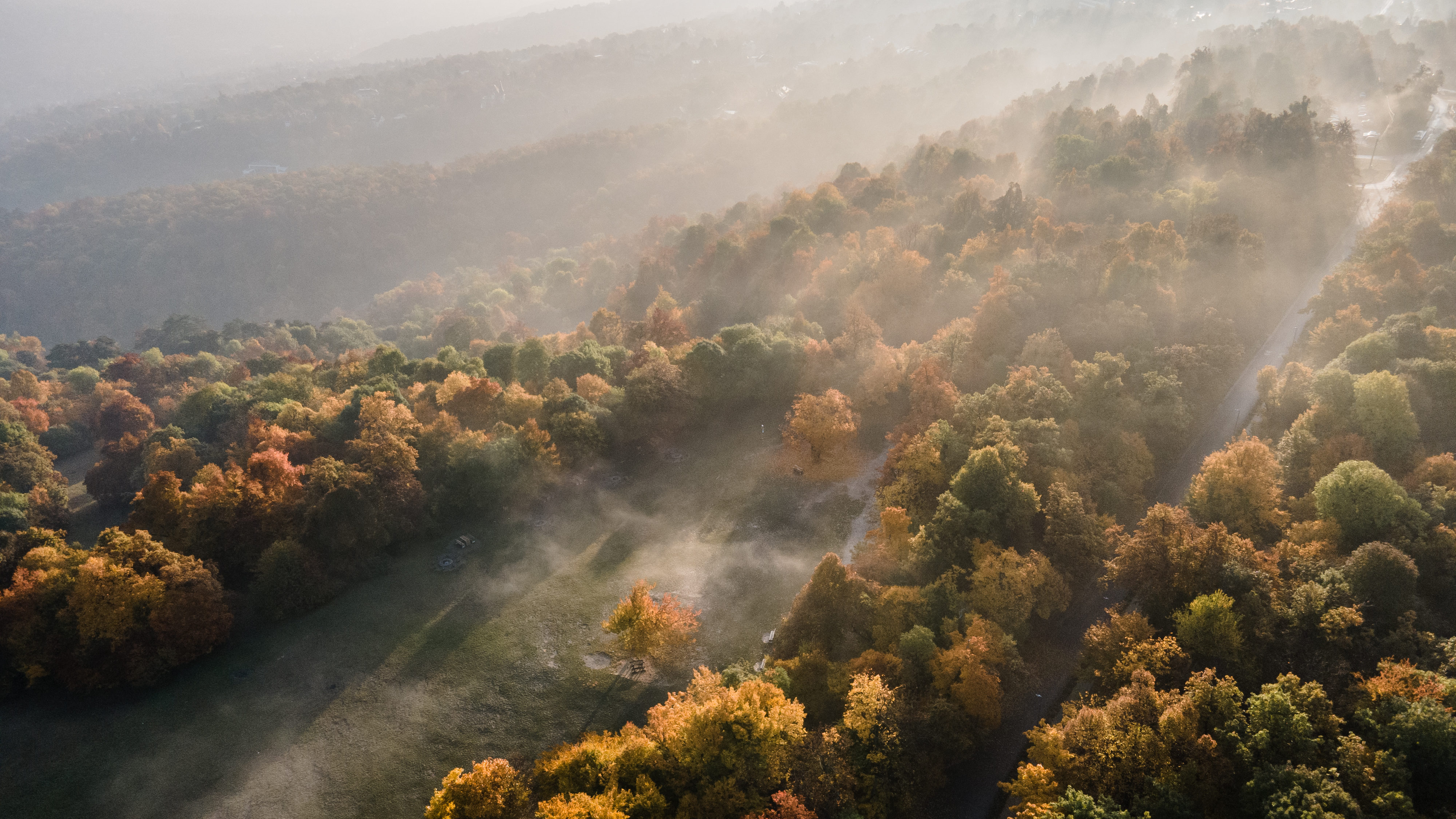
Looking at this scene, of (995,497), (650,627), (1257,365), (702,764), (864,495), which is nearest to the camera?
(702,764)

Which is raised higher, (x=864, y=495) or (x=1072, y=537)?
(x=1072, y=537)

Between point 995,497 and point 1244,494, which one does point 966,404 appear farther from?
point 1244,494

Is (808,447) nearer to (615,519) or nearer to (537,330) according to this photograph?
(615,519)

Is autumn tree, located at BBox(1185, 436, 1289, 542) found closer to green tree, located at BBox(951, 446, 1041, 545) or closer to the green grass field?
green tree, located at BBox(951, 446, 1041, 545)

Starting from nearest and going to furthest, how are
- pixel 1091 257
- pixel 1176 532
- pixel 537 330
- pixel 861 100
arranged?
pixel 1176 532, pixel 1091 257, pixel 537 330, pixel 861 100

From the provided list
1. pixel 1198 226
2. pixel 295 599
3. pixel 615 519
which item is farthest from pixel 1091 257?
pixel 295 599

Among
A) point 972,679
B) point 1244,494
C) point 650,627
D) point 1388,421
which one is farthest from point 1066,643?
point 1388,421

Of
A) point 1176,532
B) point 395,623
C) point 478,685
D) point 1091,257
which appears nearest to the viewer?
point 1176,532
